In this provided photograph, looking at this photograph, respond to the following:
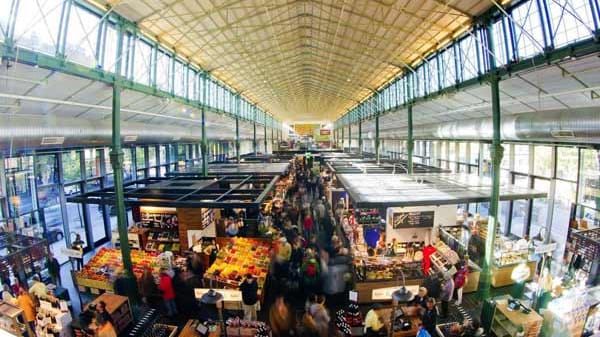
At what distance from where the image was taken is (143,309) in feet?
26.5

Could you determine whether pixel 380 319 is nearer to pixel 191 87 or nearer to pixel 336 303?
pixel 336 303

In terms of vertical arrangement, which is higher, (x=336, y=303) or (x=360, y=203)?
(x=360, y=203)

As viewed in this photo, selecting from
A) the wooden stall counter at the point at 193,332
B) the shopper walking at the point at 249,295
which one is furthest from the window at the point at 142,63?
the wooden stall counter at the point at 193,332

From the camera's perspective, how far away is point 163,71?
12.1 metres

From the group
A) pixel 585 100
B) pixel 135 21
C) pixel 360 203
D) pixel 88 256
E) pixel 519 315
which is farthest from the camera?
pixel 88 256

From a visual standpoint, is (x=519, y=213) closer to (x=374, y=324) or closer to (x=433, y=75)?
(x=433, y=75)

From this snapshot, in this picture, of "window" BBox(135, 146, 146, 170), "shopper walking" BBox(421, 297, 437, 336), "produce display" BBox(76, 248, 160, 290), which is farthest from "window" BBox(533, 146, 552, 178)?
"window" BBox(135, 146, 146, 170)

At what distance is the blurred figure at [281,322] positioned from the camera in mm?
6578

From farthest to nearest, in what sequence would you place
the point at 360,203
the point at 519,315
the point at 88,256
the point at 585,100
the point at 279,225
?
the point at 279,225 < the point at 88,256 < the point at 360,203 < the point at 585,100 < the point at 519,315

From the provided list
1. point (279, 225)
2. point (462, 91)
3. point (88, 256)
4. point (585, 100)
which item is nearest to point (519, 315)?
point (585, 100)

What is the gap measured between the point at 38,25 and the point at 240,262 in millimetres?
7918

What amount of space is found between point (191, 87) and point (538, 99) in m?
14.6

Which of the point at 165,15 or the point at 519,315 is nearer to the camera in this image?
the point at 519,315

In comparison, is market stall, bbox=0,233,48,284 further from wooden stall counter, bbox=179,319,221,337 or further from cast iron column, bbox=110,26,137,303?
wooden stall counter, bbox=179,319,221,337
